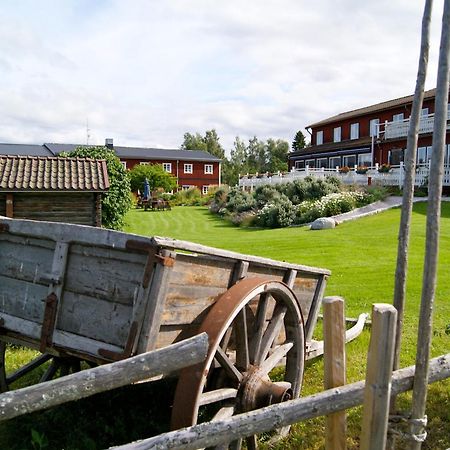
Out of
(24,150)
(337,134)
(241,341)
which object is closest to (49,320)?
(241,341)

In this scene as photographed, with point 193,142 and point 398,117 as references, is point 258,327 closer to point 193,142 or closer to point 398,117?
point 398,117

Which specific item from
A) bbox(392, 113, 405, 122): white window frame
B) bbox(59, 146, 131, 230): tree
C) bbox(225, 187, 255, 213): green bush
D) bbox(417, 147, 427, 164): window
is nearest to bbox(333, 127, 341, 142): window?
bbox(392, 113, 405, 122): white window frame

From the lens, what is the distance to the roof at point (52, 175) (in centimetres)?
1268

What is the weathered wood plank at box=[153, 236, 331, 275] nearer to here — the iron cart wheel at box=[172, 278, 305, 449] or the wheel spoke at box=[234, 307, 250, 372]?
the iron cart wheel at box=[172, 278, 305, 449]

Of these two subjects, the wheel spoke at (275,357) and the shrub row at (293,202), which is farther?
the shrub row at (293,202)

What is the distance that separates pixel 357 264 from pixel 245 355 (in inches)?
307

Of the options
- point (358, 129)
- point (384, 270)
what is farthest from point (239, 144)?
point (384, 270)

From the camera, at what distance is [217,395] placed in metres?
3.17

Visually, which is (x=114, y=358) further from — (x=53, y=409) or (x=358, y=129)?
(x=358, y=129)

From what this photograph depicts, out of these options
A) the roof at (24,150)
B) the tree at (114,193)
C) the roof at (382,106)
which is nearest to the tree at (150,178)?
the roof at (24,150)

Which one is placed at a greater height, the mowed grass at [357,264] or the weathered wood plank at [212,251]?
the weathered wood plank at [212,251]

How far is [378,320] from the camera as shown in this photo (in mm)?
2209

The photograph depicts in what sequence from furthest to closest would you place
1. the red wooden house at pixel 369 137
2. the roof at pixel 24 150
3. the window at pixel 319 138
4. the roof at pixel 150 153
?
the roof at pixel 150 153 < the roof at pixel 24 150 < the window at pixel 319 138 < the red wooden house at pixel 369 137

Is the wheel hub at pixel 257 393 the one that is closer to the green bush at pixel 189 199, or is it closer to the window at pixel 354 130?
the green bush at pixel 189 199
